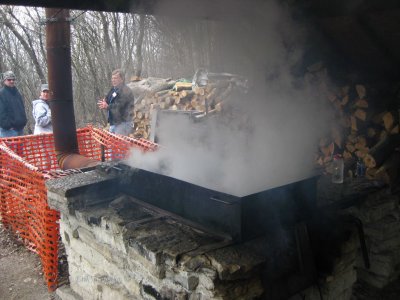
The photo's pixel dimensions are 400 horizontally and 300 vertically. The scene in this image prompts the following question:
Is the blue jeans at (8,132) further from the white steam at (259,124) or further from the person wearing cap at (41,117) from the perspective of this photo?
the white steam at (259,124)

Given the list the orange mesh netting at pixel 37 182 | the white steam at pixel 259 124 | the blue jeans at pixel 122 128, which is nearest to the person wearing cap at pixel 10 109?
the orange mesh netting at pixel 37 182

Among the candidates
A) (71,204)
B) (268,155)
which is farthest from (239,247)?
(71,204)

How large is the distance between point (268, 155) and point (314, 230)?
0.94 m

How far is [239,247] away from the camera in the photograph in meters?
1.96

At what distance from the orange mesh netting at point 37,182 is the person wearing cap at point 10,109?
1660 mm

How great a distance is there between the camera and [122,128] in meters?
6.30

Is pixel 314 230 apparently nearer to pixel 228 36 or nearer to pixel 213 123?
pixel 213 123

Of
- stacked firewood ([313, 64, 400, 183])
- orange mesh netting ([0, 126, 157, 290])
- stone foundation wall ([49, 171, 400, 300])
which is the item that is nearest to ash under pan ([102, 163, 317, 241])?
stone foundation wall ([49, 171, 400, 300])

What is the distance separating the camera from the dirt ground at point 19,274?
141 inches

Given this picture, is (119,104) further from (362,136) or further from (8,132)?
(362,136)

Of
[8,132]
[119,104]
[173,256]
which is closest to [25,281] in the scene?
[173,256]

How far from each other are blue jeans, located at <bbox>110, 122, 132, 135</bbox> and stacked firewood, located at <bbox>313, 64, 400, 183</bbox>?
12.6 ft

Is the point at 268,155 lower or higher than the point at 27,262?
higher

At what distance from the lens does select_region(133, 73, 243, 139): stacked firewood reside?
5.77 meters
